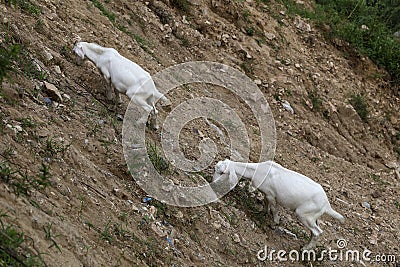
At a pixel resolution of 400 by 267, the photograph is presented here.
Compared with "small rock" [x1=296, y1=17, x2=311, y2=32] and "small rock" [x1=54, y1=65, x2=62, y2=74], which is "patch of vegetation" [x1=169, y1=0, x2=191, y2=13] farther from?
"small rock" [x1=54, y1=65, x2=62, y2=74]

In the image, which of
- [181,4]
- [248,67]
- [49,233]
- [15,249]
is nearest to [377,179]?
[248,67]

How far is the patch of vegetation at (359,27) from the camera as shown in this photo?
1440cm

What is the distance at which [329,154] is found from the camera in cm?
1140

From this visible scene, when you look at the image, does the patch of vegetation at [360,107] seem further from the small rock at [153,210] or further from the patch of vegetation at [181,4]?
the small rock at [153,210]

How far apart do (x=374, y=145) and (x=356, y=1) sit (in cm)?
623

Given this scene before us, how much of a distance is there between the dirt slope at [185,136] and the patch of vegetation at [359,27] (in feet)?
1.12

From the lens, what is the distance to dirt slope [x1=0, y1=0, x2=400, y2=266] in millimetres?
5375

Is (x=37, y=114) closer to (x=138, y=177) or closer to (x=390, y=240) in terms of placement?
(x=138, y=177)

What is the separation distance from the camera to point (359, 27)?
50.1 ft

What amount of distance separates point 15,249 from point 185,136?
174 inches

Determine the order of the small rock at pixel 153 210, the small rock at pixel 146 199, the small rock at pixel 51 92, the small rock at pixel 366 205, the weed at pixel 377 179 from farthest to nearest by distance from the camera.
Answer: the weed at pixel 377 179, the small rock at pixel 366 205, the small rock at pixel 51 92, the small rock at pixel 146 199, the small rock at pixel 153 210

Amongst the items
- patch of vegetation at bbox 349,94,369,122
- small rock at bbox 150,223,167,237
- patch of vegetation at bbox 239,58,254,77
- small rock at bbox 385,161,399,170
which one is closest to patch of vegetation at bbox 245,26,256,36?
patch of vegetation at bbox 239,58,254,77

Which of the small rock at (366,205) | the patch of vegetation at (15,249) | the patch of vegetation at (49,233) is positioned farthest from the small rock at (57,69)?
the small rock at (366,205)

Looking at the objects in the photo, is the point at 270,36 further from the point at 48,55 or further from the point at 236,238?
the point at 236,238
